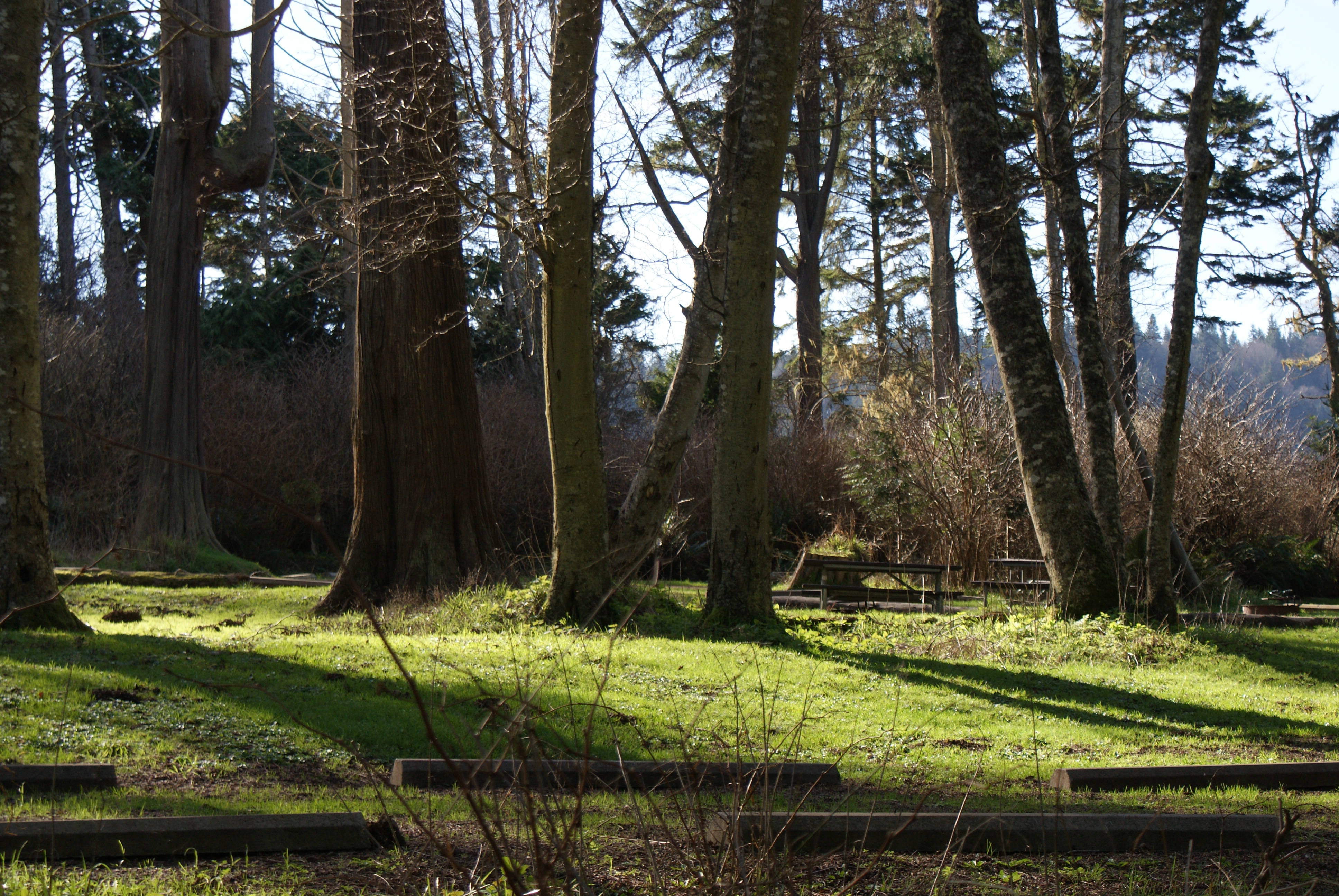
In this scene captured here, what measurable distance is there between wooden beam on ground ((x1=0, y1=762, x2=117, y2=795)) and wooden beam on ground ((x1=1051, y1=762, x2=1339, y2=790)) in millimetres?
4399

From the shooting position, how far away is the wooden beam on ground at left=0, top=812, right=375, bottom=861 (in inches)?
130

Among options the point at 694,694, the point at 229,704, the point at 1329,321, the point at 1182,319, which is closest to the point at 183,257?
the point at 229,704

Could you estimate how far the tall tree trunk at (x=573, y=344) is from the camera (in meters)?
10.7

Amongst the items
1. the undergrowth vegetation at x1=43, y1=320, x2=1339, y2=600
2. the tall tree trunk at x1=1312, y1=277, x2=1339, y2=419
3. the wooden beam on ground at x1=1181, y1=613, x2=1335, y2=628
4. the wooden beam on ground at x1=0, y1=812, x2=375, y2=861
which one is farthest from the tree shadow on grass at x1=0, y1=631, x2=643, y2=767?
the tall tree trunk at x1=1312, y1=277, x2=1339, y2=419

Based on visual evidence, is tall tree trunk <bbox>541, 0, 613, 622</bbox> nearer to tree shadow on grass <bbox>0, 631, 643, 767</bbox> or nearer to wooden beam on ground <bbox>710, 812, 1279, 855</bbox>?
tree shadow on grass <bbox>0, 631, 643, 767</bbox>

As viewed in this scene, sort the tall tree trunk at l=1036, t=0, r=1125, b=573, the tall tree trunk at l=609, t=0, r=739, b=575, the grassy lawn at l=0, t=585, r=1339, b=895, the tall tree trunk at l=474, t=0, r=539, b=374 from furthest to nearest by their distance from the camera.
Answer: the tall tree trunk at l=609, t=0, r=739, b=575 < the tall tree trunk at l=1036, t=0, r=1125, b=573 < the tall tree trunk at l=474, t=0, r=539, b=374 < the grassy lawn at l=0, t=585, r=1339, b=895

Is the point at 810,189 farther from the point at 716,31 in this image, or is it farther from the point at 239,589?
the point at 239,589

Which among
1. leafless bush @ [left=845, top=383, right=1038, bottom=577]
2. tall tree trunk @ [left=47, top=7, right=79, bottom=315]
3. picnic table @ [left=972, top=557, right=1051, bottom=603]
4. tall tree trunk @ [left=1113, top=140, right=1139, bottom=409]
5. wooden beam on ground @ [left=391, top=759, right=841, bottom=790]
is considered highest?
tall tree trunk @ [left=47, top=7, right=79, bottom=315]

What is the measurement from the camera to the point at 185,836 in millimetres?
3469

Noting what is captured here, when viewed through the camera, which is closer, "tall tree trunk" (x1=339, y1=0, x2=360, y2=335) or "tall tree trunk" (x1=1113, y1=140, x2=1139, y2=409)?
"tall tree trunk" (x1=339, y1=0, x2=360, y2=335)

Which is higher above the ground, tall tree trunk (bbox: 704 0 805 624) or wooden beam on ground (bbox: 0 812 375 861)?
tall tree trunk (bbox: 704 0 805 624)

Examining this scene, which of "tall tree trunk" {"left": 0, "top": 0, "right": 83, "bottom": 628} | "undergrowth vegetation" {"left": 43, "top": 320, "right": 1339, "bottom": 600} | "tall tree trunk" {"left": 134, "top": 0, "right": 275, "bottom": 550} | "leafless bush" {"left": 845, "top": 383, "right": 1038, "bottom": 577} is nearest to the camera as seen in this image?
"tall tree trunk" {"left": 0, "top": 0, "right": 83, "bottom": 628}

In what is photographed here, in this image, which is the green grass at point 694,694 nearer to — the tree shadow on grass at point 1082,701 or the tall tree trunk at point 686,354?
the tree shadow on grass at point 1082,701

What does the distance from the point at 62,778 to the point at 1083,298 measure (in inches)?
456
